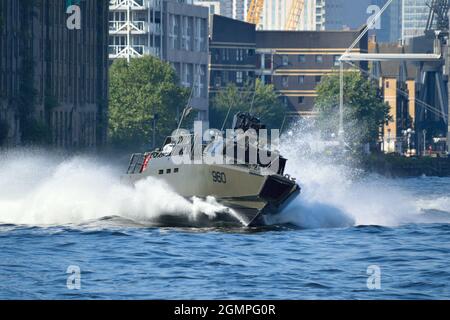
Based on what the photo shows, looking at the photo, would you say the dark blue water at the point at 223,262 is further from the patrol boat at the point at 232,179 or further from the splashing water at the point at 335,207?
the splashing water at the point at 335,207

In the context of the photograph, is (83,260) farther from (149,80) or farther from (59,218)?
(149,80)

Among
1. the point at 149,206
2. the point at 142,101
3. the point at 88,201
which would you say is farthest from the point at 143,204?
the point at 142,101

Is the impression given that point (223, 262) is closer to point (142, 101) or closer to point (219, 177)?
point (219, 177)

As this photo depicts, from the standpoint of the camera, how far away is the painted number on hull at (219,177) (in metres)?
54.0

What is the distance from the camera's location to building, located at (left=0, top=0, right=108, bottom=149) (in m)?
129

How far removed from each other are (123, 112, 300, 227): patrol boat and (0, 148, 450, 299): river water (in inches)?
18.6

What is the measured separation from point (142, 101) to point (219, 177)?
129706 millimetres

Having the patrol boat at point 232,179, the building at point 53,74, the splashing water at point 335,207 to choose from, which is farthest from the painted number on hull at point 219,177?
the building at point 53,74

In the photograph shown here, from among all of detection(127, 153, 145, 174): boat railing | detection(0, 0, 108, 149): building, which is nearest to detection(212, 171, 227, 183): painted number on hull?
detection(127, 153, 145, 174): boat railing

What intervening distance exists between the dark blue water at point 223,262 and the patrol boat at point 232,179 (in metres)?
0.73

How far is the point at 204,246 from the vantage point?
1954 inches

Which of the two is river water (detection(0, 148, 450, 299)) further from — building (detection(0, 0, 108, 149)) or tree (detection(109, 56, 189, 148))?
tree (detection(109, 56, 189, 148))
